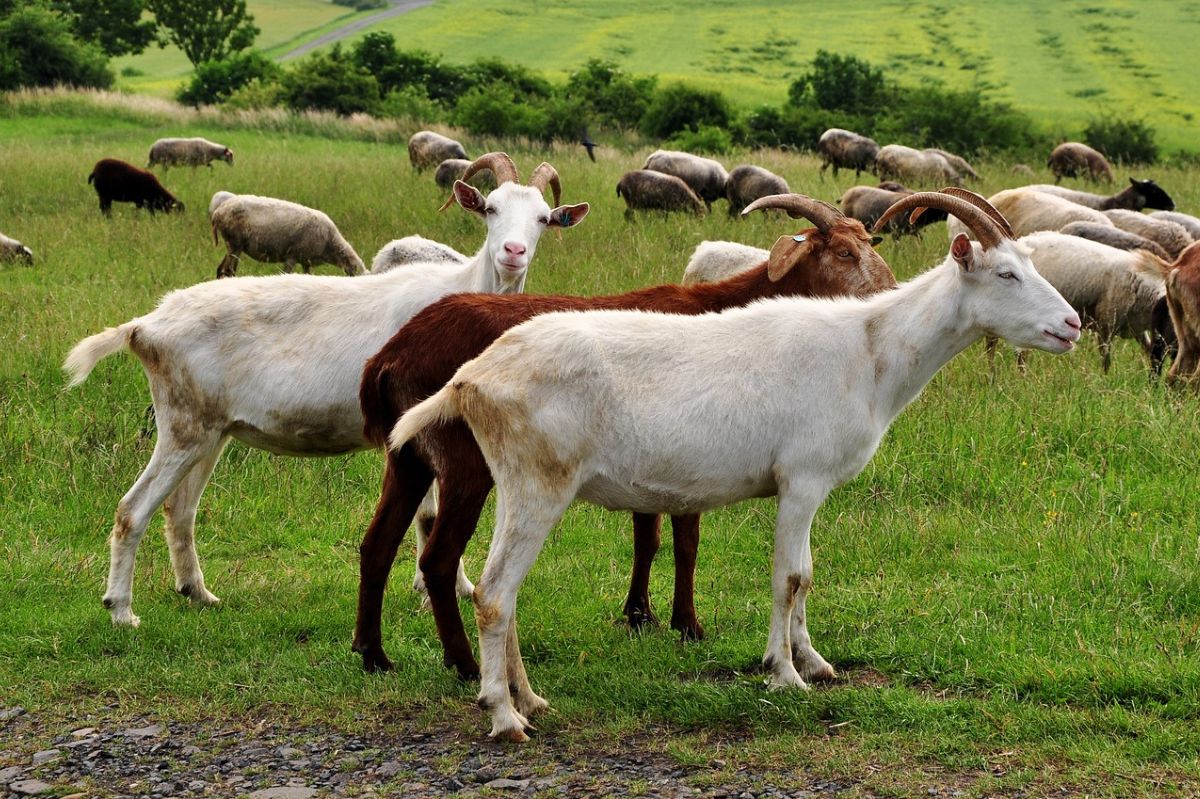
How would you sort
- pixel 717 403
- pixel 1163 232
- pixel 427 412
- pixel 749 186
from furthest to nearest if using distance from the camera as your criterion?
pixel 749 186, pixel 1163 232, pixel 717 403, pixel 427 412

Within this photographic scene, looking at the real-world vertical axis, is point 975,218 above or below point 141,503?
above

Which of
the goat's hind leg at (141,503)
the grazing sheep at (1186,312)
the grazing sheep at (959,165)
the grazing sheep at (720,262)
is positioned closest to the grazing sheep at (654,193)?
the grazing sheep at (720,262)

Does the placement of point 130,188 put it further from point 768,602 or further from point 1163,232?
point 768,602

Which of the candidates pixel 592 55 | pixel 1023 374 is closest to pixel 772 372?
pixel 1023 374

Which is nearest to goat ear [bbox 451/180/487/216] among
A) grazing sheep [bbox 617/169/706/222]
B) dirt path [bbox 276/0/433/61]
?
grazing sheep [bbox 617/169/706/222]

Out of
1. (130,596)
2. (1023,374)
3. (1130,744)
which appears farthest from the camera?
(1023,374)

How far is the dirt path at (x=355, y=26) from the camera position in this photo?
6462 cm

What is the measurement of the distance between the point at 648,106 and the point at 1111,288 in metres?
23.7

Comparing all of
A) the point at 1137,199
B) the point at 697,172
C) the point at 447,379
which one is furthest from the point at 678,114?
the point at 447,379

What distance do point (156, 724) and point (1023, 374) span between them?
723cm

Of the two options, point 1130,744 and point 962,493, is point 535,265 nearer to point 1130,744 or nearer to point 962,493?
point 962,493

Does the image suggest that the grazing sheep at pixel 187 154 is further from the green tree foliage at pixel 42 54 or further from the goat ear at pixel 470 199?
the goat ear at pixel 470 199

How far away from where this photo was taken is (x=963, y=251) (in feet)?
18.2

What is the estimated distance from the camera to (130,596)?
21.3 feet
